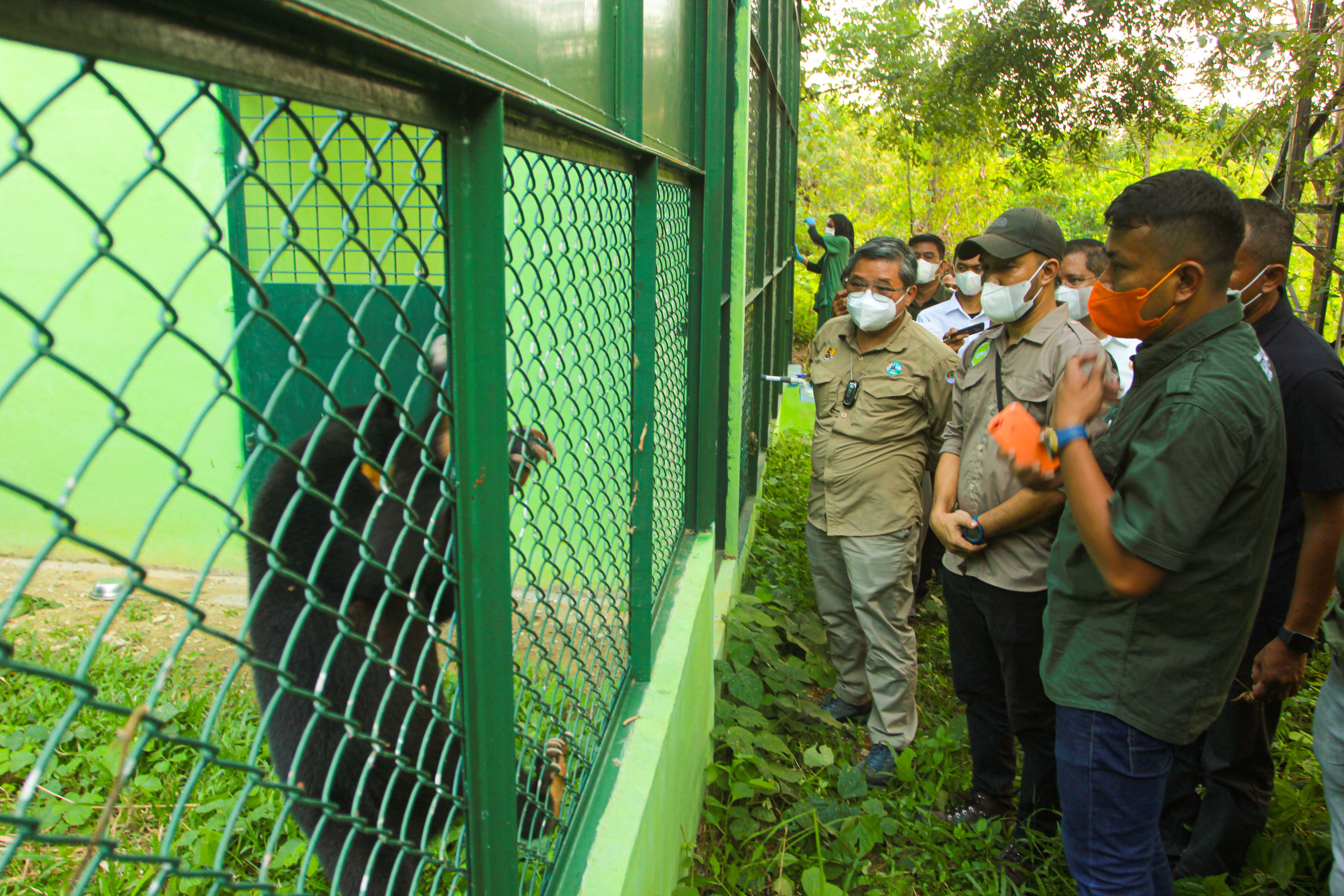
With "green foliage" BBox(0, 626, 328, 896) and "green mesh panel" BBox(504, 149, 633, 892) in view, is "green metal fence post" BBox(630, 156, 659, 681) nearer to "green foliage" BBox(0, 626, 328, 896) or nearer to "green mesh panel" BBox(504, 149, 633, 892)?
"green mesh panel" BBox(504, 149, 633, 892)

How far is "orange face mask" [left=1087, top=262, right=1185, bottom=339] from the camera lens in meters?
1.98

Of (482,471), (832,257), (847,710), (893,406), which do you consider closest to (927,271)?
(893,406)

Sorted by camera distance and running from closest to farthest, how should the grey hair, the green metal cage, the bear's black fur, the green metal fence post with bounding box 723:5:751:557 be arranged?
the green metal cage
the bear's black fur
the grey hair
the green metal fence post with bounding box 723:5:751:557

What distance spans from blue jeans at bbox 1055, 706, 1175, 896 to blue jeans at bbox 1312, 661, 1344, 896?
1.05 ft

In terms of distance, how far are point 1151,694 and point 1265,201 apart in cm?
173

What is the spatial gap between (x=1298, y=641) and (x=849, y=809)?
1483 millimetres

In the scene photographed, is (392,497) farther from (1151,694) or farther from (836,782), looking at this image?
(836,782)

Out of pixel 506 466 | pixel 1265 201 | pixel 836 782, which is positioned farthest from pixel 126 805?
pixel 1265 201

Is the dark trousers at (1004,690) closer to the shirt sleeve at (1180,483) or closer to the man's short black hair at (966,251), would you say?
the shirt sleeve at (1180,483)

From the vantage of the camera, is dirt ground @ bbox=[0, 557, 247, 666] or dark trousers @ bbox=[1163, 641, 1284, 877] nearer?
dark trousers @ bbox=[1163, 641, 1284, 877]

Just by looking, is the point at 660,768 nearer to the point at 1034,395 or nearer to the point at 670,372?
the point at 670,372

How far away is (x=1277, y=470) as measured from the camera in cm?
188

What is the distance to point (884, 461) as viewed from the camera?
137 inches

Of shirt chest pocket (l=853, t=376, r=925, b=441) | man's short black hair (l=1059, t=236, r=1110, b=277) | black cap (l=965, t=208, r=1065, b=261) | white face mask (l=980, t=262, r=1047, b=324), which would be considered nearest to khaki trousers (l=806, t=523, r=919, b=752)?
shirt chest pocket (l=853, t=376, r=925, b=441)
